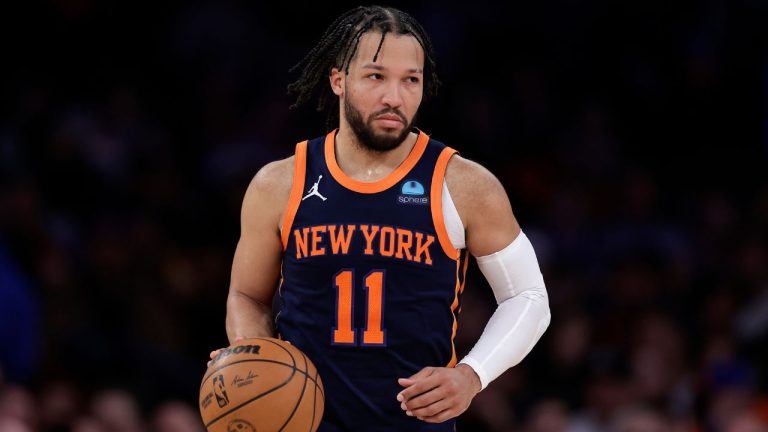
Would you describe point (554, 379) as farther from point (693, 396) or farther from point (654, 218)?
point (654, 218)

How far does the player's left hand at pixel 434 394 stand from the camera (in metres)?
3.80

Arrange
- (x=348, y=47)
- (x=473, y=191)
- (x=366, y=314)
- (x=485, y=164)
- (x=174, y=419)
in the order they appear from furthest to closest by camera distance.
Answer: (x=485, y=164) → (x=174, y=419) → (x=348, y=47) → (x=473, y=191) → (x=366, y=314)

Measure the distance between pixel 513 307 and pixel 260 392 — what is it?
97cm

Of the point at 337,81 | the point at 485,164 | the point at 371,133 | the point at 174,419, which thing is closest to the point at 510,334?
the point at 371,133

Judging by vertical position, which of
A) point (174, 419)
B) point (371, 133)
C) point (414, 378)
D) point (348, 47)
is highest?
point (348, 47)

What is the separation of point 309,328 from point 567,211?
5.51 metres

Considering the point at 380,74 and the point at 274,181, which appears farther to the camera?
the point at 274,181

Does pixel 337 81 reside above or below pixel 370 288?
above

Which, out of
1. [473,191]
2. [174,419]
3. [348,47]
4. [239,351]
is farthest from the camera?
[174,419]

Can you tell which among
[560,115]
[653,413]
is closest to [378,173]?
[653,413]

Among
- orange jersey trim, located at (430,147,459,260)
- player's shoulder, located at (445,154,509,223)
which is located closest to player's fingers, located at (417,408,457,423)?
orange jersey trim, located at (430,147,459,260)

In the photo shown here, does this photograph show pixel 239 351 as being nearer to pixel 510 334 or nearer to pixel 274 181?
pixel 274 181

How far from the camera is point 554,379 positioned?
7.93 metres

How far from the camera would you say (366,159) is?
4.24m
